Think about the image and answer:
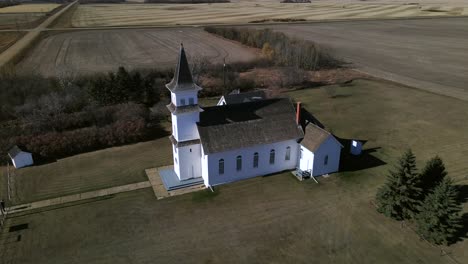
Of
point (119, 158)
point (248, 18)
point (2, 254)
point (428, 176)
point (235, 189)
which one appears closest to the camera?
point (2, 254)

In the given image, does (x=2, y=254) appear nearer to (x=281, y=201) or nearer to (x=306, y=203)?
(x=281, y=201)

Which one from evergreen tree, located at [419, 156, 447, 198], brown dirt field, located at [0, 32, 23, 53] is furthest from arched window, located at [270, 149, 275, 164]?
brown dirt field, located at [0, 32, 23, 53]

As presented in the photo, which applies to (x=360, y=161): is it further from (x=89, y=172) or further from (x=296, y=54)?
(x=296, y=54)

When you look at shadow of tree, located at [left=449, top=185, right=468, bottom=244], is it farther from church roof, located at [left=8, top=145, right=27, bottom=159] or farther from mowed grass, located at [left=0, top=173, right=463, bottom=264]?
church roof, located at [left=8, top=145, right=27, bottom=159]

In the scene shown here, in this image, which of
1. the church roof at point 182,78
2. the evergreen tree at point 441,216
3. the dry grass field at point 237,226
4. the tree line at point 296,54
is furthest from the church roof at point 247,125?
the tree line at point 296,54

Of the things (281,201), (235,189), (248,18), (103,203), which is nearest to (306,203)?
(281,201)

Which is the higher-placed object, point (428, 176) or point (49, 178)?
point (428, 176)

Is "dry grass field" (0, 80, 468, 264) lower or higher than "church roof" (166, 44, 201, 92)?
lower
